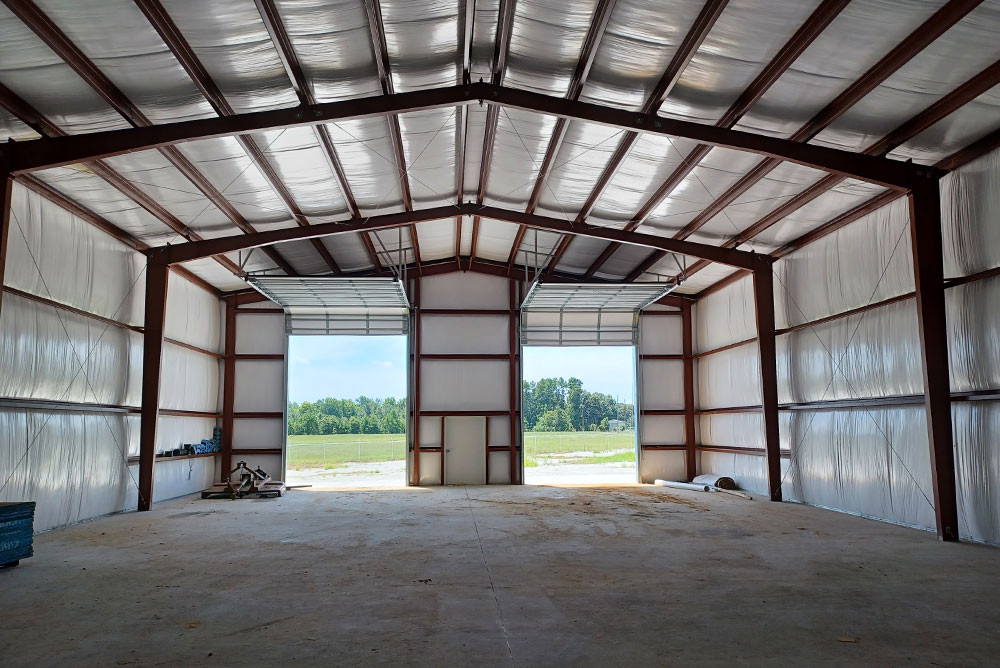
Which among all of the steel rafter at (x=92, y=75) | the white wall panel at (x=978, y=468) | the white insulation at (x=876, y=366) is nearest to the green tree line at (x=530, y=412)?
the white insulation at (x=876, y=366)

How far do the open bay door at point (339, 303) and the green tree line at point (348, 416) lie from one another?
16721 mm

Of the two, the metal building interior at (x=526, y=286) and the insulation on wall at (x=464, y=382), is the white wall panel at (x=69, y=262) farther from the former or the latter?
the insulation on wall at (x=464, y=382)

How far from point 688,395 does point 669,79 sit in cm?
1616

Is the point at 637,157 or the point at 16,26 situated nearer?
the point at 16,26

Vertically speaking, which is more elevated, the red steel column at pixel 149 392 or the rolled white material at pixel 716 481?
the red steel column at pixel 149 392

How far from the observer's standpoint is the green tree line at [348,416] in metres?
42.2

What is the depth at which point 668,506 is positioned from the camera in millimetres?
17875

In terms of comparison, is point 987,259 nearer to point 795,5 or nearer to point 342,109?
point 795,5

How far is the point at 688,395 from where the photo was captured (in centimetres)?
2583

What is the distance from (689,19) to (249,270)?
17.0m

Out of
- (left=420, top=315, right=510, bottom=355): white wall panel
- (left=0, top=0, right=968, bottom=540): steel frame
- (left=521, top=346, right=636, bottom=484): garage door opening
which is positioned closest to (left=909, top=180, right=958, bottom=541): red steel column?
(left=0, top=0, right=968, bottom=540): steel frame

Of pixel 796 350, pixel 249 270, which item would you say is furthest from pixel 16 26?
pixel 796 350

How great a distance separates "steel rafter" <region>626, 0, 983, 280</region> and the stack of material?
14015 millimetres

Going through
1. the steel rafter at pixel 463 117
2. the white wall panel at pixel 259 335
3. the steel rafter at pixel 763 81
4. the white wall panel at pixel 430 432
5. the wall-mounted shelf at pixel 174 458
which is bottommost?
the wall-mounted shelf at pixel 174 458
